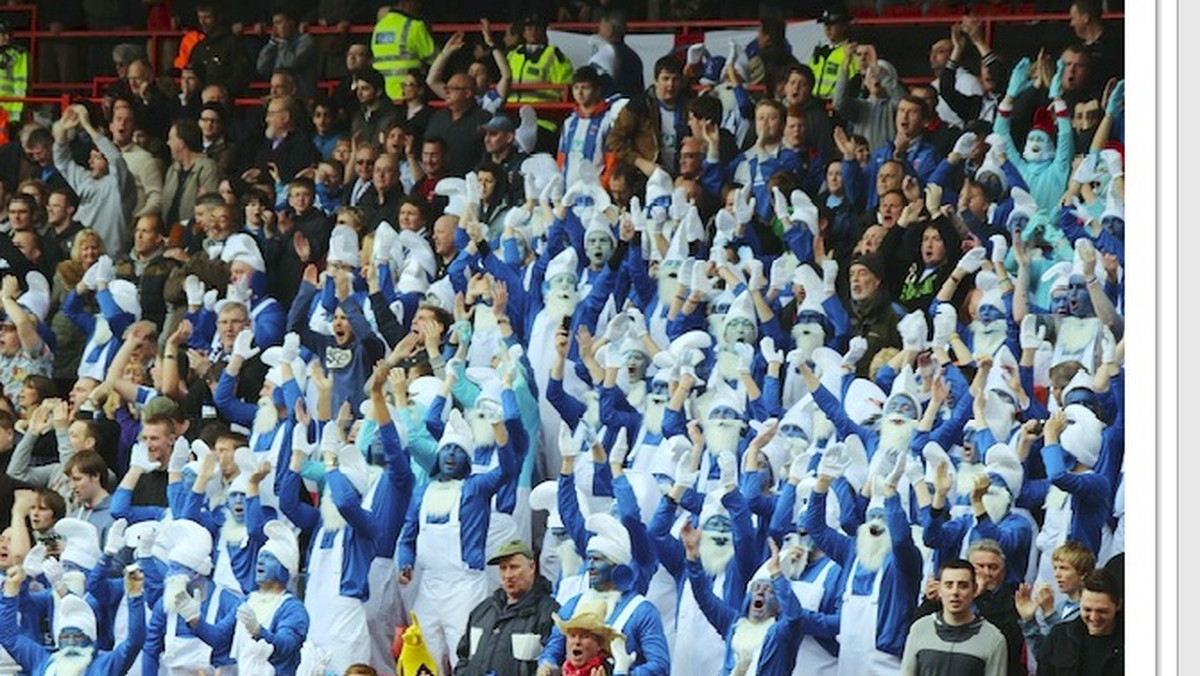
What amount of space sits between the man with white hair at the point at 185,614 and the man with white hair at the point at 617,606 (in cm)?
143

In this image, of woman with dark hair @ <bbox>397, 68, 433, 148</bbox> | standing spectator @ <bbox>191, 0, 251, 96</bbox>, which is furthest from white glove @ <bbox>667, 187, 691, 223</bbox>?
standing spectator @ <bbox>191, 0, 251, 96</bbox>

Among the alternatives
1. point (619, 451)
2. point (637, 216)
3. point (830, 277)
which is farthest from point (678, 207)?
point (619, 451)

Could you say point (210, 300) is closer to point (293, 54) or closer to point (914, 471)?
point (293, 54)

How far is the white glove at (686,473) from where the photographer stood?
1297cm

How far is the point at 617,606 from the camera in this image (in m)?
12.6

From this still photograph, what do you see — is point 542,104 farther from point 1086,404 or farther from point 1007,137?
point 1086,404

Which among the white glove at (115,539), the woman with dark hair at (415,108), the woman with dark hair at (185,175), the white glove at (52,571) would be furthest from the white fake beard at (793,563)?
the woman with dark hair at (185,175)

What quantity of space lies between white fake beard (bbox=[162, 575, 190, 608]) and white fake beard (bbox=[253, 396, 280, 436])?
2.75 feet

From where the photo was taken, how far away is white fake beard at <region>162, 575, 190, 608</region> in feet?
43.3

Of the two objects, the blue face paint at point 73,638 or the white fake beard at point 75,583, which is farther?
the white fake beard at point 75,583

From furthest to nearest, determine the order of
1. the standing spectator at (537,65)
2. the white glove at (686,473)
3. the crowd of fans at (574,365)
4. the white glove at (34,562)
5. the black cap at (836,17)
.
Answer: the standing spectator at (537,65) < the black cap at (836,17) < the white glove at (34,562) < the white glove at (686,473) < the crowd of fans at (574,365)

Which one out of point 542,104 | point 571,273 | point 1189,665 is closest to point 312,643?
point 571,273

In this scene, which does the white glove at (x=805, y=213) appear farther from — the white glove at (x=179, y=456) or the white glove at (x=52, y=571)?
the white glove at (x=52, y=571)

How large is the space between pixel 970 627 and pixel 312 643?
8.61ft
